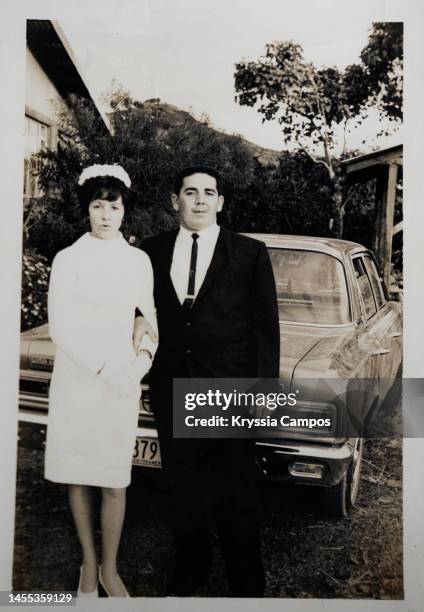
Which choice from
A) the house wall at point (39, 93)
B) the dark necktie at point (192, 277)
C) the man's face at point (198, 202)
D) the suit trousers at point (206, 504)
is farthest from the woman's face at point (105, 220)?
the suit trousers at point (206, 504)

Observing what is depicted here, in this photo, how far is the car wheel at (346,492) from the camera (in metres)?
2.61

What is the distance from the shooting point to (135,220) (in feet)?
9.21

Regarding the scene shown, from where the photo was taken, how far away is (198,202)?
280cm

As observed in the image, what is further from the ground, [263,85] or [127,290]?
[263,85]

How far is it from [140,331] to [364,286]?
1.22m

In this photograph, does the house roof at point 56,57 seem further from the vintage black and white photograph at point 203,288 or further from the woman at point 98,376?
the woman at point 98,376

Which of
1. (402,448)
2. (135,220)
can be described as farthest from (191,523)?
(135,220)

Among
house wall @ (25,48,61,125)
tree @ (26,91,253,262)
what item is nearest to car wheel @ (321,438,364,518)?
tree @ (26,91,253,262)

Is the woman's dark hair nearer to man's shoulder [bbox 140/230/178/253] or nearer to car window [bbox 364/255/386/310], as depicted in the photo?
man's shoulder [bbox 140/230/178/253]

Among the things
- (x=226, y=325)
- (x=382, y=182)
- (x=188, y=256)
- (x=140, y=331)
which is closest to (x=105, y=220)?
(x=188, y=256)

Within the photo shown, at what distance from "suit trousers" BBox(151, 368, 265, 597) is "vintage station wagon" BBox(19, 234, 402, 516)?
91mm

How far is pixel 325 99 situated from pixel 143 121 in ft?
3.35

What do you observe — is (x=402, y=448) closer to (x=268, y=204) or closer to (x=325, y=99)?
(x=268, y=204)

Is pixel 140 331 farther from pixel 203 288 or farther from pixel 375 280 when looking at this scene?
pixel 375 280
